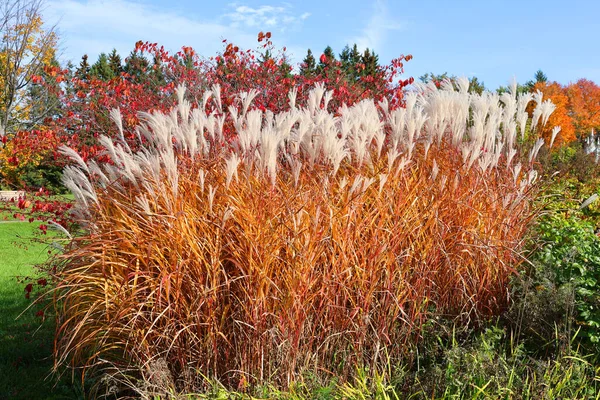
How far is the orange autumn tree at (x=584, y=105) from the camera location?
40.3m

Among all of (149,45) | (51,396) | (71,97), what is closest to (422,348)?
(51,396)

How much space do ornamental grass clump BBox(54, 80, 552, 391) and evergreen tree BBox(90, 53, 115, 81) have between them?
125 feet

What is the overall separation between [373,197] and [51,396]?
2.99 meters

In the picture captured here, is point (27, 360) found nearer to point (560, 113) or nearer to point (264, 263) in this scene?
point (264, 263)

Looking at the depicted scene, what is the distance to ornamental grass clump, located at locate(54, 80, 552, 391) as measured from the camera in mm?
3283

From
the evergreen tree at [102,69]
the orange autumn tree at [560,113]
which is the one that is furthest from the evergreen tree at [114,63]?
the orange autumn tree at [560,113]

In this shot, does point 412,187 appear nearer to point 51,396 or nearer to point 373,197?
point 373,197

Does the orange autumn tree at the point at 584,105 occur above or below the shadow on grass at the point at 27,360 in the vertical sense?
above

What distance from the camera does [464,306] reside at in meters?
3.85

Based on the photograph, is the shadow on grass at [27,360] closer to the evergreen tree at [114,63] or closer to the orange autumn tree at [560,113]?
the orange autumn tree at [560,113]

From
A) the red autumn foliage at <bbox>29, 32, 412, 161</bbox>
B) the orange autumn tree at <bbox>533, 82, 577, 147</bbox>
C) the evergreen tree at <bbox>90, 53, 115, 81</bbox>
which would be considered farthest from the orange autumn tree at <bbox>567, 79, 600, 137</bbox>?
the red autumn foliage at <bbox>29, 32, 412, 161</bbox>

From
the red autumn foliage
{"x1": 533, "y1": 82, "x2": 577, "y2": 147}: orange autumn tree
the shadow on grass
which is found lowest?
the shadow on grass

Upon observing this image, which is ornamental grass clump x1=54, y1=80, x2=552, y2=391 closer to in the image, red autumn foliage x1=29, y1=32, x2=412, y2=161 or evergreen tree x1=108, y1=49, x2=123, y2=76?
red autumn foliage x1=29, y1=32, x2=412, y2=161

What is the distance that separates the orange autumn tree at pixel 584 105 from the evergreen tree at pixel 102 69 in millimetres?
33017
